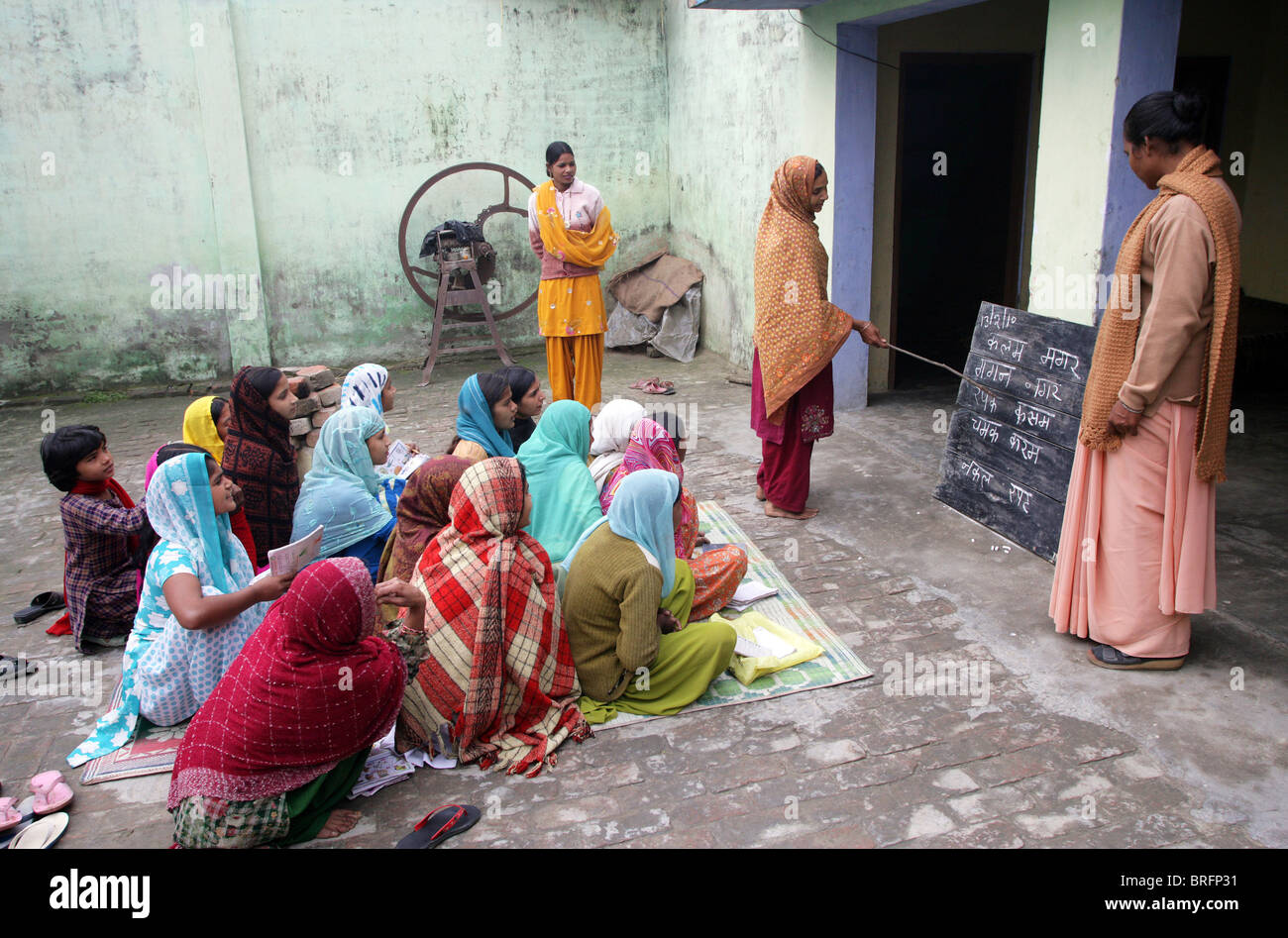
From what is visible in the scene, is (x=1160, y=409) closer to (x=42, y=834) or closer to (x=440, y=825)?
(x=440, y=825)

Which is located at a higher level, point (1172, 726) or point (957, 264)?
point (957, 264)

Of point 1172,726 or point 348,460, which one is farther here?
point 348,460

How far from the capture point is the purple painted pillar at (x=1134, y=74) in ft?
14.6

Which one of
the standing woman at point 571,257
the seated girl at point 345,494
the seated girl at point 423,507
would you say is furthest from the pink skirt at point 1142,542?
the standing woman at point 571,257

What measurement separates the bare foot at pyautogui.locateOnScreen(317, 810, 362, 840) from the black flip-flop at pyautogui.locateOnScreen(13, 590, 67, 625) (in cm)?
248

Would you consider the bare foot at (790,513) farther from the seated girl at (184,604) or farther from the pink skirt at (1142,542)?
the seated girl at (184,604)

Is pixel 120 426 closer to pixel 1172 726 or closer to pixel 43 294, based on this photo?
pixel 43 294

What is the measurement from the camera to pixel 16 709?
3.94m

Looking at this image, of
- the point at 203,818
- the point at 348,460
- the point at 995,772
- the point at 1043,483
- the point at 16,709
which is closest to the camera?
the point at 203,818

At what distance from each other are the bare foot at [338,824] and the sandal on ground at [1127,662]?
2.86 meters

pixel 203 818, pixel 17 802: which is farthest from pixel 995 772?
pixel 17 802

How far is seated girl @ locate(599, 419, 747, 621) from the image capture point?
171 inches

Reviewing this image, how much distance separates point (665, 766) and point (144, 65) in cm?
833

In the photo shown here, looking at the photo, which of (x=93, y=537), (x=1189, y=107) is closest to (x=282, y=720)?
(x=93, y=537)
